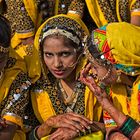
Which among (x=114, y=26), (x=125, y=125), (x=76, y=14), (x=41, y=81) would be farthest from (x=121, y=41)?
(x=76, y=14)

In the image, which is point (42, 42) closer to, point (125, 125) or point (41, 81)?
point (41, 81)

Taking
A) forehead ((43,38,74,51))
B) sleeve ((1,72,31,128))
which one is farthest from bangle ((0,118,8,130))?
forehead ((43,38,74,51))

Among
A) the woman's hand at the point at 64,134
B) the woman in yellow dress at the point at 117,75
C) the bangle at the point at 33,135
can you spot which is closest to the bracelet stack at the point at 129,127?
the woman in yellow dress at the point at 117,75

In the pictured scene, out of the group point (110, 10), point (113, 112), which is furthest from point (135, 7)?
point (113, 112)

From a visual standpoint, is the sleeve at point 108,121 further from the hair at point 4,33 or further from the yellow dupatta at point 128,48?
the hair at point 4,33

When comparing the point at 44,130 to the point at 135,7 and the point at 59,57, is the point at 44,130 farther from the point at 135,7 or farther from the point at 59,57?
the point at 135,7

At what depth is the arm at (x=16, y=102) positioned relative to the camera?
15.0 ft

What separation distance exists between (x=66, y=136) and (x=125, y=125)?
1.66 feet

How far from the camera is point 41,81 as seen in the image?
486 centimetres

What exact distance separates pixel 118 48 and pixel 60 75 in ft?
2.34

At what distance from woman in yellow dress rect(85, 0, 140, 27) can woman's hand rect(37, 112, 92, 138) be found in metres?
1.51

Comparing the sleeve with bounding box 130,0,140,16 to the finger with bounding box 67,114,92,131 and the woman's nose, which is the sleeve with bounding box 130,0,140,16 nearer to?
the woman's nose

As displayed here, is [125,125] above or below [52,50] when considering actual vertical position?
below

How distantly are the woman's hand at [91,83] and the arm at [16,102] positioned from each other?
48cm
